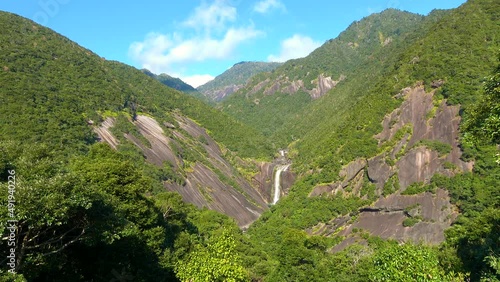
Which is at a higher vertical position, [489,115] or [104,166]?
[104,166]

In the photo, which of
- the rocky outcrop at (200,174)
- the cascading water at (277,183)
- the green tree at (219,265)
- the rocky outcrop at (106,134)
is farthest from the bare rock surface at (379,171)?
the rocky outcrop at (106,134)

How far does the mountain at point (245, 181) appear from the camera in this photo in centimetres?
1700

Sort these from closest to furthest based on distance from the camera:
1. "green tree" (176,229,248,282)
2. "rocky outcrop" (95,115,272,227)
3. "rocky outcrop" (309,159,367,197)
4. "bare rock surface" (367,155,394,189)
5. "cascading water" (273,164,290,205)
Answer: "green tree" (176,229,248,282) → "bare rock surface" (367,155,394,189) → "rocky outcrop" (309,159,367,197) → "rocky outcrop" (95,115,272,227) → "cascading water" (273,164,290,205)

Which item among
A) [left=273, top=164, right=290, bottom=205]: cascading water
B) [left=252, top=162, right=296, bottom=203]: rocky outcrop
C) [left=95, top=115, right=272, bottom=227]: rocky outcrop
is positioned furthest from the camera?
[left=273, top=164, right=290, bottom=205]: cascading water

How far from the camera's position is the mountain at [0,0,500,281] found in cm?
1700

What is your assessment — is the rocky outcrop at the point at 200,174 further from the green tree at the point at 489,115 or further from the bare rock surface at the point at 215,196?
the green tree at the point at 489,115

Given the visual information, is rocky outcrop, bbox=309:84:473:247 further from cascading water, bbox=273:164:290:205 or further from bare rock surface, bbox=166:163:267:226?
cascading water, bbox=273:164:290:205

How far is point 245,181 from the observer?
104m

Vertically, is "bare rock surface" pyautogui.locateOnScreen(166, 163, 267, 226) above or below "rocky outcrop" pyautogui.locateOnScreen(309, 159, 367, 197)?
above

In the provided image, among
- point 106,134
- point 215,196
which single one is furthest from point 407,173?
point 106,134

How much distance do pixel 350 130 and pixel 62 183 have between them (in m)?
81.2

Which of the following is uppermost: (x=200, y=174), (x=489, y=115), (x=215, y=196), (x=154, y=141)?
(x=154, y=141)

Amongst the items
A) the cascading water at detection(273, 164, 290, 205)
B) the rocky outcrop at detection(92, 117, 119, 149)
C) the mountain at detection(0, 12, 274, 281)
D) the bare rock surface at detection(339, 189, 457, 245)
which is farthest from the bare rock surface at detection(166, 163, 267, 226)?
the bare rock surface at detection(339, 189, 457, 245)

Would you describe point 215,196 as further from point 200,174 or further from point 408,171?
point 408,171
